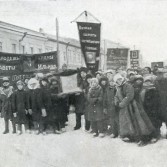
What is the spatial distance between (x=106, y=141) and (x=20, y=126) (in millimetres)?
1443

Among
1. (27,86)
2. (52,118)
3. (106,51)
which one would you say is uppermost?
(106,51)

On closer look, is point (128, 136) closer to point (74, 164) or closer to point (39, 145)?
point (74, 164)

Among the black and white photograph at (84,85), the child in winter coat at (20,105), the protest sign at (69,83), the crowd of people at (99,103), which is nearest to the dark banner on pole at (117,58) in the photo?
the black and white photograph at (84,85)

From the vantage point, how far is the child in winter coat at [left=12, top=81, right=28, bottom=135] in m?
5.21

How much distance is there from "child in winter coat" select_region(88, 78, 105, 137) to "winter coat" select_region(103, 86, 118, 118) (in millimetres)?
65

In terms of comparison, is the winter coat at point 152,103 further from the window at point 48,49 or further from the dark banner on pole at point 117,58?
the window at point 48,49

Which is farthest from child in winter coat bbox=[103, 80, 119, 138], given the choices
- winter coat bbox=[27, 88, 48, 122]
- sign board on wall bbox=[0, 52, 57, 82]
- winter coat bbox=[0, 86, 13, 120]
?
winter coat bbox=[0, 86, 13, 120]

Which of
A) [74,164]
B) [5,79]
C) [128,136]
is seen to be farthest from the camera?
[5,79]

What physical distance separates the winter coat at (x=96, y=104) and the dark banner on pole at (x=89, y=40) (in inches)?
16.4

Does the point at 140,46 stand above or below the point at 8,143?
above

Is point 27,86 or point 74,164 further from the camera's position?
point 27,86

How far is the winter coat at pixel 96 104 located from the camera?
15.4 feet

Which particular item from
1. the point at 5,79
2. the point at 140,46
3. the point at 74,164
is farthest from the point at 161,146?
the point at 5,79

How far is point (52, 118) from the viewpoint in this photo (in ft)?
16.7
